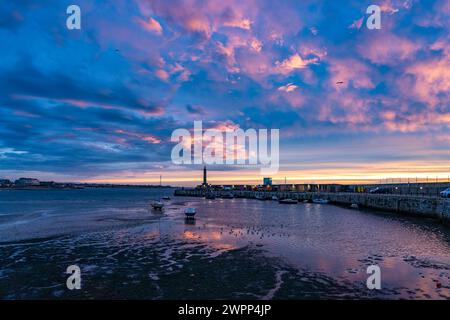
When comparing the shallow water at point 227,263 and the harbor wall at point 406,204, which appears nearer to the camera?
the shallow water at point 227,263

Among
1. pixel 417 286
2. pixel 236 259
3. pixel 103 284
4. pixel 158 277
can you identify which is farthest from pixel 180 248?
pixel 417 286

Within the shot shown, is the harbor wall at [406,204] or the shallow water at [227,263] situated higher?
the harbor wall at [406,204]

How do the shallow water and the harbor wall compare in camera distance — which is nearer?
the shallow water

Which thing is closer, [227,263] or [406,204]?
[227,263]

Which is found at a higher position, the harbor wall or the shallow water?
the harbor wall

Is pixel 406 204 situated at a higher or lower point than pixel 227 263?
higher

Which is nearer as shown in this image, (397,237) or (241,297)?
(241,297)
